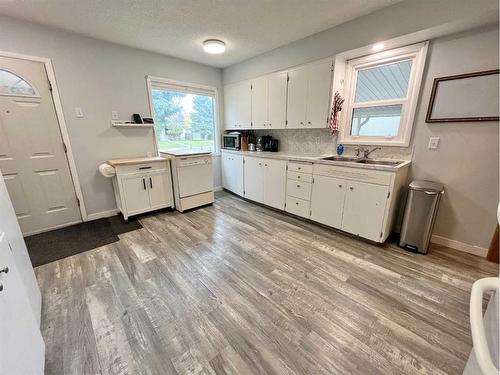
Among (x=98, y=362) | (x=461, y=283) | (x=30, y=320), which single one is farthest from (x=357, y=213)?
(x=30, y=320)

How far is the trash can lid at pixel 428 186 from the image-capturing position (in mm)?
2084

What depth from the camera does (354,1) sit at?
78.0 inches

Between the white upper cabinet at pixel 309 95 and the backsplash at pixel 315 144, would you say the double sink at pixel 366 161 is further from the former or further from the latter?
the white upper cabinet at pixel 309 95

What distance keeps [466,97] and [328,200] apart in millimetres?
1678

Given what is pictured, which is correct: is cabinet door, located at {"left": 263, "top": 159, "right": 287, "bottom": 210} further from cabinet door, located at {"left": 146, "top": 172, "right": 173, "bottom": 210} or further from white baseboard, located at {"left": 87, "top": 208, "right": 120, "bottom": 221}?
white baseboard, located at {"left": 87, "top": 208, "right": 120, "bottom": 221}

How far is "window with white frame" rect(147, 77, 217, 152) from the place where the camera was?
3.53 m

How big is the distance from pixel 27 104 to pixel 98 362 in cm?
299

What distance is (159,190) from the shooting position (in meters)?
3.27

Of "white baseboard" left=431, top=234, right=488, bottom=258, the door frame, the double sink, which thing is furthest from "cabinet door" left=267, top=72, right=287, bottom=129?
the door frame

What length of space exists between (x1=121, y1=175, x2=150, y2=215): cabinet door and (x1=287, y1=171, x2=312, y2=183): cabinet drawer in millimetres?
2187

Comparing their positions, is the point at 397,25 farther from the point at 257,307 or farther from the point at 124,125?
the point at 124,125

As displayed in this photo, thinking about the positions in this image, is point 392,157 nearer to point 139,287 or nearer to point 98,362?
point 139,287

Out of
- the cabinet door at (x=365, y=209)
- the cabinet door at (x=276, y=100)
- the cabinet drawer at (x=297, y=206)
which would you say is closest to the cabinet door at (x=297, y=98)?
the cabinet door at (x=276, y=100)

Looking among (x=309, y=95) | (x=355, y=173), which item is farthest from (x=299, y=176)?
(x=309, y=95)
